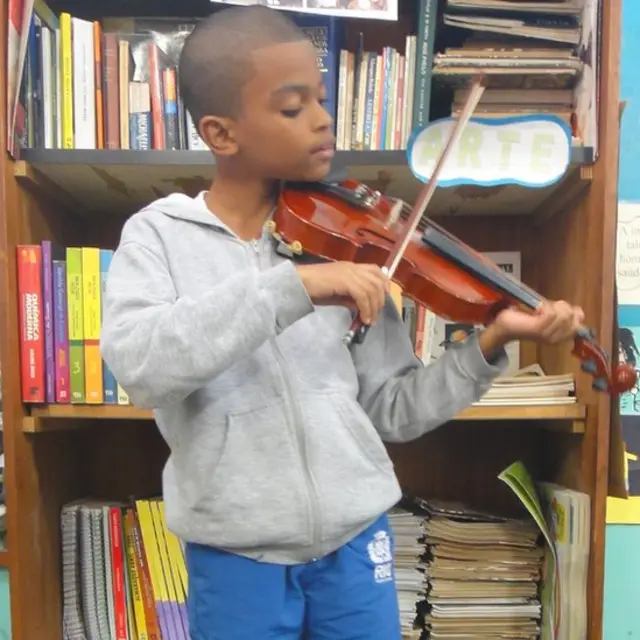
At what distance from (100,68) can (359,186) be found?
1.86 feet

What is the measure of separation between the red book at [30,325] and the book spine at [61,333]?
2cm

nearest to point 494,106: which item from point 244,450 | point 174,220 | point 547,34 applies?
point 547,34

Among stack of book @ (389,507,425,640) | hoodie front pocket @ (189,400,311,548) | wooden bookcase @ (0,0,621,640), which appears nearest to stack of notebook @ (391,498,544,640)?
stack of book @ (389,507,425,640)

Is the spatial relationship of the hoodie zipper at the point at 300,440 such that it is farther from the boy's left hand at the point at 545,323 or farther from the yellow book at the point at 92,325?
the yellow book at the point at 92,325

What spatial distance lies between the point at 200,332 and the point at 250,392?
127 millimetres

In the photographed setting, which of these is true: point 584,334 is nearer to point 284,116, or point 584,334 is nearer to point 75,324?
point 284,116

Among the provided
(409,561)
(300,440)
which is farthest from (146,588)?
(300,440)

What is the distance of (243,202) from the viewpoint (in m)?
0.76

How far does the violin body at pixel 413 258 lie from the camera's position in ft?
2.33

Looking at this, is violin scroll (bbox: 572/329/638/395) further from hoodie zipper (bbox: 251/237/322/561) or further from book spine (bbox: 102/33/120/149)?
book spine (bbox: 102/33/120/149)

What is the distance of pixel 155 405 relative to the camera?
25.5 inches

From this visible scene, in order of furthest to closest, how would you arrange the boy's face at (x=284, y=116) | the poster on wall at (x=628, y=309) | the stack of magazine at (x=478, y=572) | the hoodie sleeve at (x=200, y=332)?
the poster on wall at (x=628, y=309) → the stack of magazine at (x=478, y=572) → the boy's face at (x=284, y=116) → the hoodie sleeve at (x=200, y=332)

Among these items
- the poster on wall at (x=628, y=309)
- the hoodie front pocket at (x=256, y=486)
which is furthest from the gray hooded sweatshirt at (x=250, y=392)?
the poster on wall at (x=628, y=309)

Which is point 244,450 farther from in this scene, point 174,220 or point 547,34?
point 547,34
